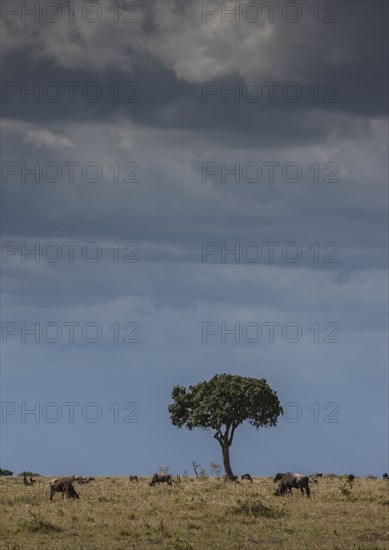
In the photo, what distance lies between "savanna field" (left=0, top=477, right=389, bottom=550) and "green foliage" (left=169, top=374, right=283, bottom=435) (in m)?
27.6

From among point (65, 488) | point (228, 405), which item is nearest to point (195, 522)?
point (65, 488)

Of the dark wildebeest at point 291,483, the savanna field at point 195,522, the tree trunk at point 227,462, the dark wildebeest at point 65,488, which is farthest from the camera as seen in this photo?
the tree trunk at point 227,462

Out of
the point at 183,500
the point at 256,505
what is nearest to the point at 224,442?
the point at 183,500

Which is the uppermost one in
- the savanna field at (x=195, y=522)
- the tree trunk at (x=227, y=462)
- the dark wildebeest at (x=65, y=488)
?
the tree trunk at (x=227, y=462)

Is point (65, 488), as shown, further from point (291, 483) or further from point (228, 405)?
point (228, 405)

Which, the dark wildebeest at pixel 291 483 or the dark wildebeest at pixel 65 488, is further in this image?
the dark wildebeest at pixel 291 483

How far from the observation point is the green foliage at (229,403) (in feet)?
273

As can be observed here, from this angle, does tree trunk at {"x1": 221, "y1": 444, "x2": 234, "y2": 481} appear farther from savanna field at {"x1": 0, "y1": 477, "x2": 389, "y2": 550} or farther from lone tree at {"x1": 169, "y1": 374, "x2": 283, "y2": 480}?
savanna field at {"x1": 0, "y1": 477, "x2": 389, "y2": 550}

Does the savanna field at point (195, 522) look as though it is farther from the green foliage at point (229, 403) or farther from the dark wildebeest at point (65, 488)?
the green foliage at point (229, 403)

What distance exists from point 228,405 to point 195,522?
41.5 m

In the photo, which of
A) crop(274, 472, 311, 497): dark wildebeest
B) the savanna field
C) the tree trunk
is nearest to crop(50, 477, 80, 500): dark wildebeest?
the savanna field

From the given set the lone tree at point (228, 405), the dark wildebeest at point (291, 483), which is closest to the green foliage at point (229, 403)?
the lone tree at point (228, 405)

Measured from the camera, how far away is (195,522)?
4106 centimetres

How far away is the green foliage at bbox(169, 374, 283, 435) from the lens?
8306cm
